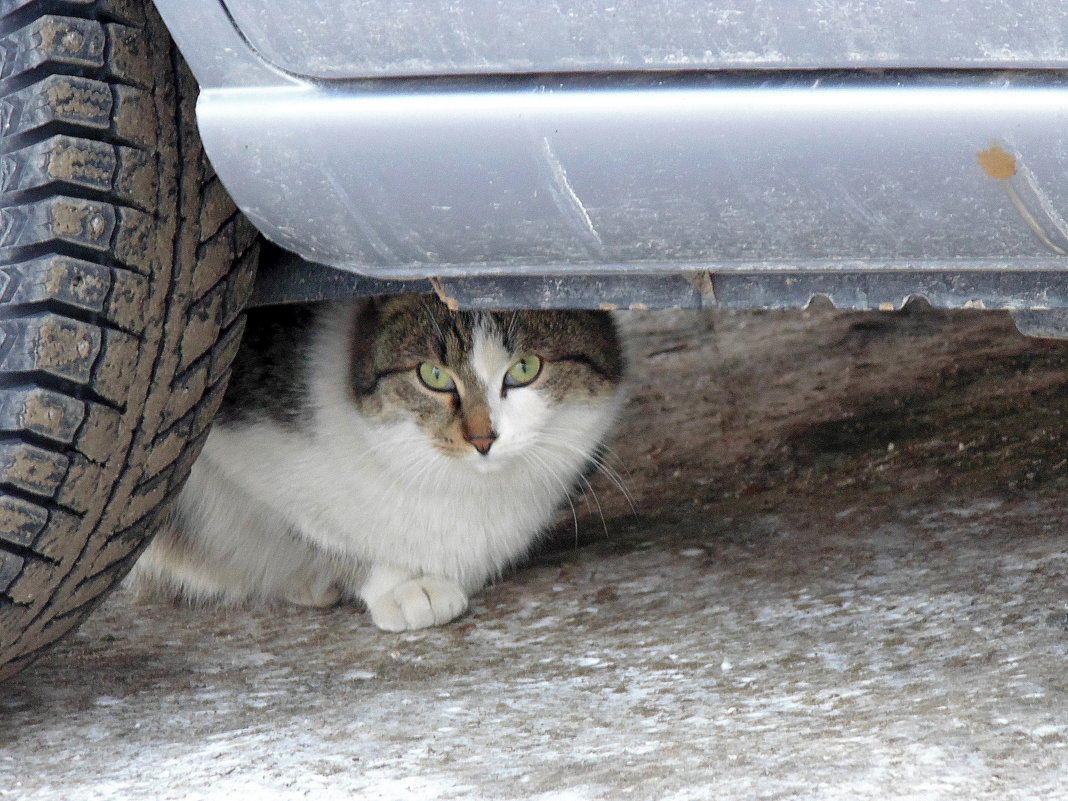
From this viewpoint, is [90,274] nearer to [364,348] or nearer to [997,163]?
[364,348]

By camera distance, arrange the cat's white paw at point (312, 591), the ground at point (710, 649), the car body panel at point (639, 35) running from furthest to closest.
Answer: the cat's white paw at point (312, 591)
the ground at point (710, 649)
the car body panel at point (639, 35)

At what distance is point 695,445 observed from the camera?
3.03m

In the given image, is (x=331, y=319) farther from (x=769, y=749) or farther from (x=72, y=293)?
(x=769, y=749)

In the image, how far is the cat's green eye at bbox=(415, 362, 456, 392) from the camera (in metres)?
2.26

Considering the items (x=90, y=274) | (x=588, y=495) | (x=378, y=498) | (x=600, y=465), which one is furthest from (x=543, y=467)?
→ (x=90, y=274)

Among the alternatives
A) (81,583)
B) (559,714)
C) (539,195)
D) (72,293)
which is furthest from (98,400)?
(559,714)

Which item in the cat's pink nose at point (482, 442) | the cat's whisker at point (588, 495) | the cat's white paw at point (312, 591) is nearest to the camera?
the cat's pink nose at point (482, 442)

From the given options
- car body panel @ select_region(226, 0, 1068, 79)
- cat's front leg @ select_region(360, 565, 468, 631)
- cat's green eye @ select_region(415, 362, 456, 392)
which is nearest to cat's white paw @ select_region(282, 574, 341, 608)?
cat's front leg @ select_region(360, 565, 468, 631)

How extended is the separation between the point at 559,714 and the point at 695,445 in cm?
127

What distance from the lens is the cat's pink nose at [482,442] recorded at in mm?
2203

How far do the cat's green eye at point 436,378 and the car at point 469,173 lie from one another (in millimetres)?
536

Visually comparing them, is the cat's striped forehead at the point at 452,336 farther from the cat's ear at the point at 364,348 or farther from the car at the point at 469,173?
the car at the point at 469,173

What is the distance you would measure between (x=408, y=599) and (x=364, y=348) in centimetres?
48

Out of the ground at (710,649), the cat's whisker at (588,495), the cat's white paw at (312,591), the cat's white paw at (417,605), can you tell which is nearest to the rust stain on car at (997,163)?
the ground at (710,649)
